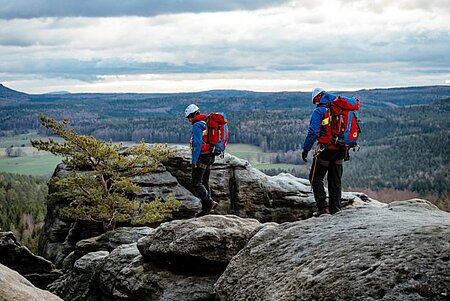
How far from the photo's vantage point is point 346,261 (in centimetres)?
866

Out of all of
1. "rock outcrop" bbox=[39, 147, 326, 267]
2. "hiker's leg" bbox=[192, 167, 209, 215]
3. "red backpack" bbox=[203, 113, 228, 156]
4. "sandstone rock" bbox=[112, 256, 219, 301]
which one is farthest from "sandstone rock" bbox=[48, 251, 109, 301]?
"rock outcrop" bbox=[39, 147, 326, 267]

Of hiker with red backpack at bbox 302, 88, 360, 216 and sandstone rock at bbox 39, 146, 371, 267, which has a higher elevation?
hiker with red backpack at bbox 302, 88, 360, 216

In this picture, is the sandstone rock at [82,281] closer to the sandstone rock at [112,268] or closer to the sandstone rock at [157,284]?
the sandstone rock at [112,268]

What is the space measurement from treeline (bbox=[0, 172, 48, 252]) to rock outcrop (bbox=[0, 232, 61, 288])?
33.0 metres

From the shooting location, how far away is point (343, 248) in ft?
30.3

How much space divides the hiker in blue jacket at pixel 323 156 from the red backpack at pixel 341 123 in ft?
0.27

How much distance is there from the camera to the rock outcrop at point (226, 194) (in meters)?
31.9

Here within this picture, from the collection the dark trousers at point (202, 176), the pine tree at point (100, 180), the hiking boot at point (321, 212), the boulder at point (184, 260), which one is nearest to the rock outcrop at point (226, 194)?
the pine tree at point (100, 180)

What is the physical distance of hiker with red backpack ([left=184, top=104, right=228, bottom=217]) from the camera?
62.2 feet

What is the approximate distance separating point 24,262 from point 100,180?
227 inches

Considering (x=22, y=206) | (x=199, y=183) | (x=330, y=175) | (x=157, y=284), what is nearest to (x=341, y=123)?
(x=330, y=175)

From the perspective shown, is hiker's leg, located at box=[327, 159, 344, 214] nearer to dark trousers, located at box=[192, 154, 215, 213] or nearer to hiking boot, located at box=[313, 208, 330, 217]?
hiking boot, located at box=[313, 208, 330, 217]

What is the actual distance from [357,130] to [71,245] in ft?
68.5

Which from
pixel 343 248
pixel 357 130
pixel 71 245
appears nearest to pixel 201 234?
pixel 343 248
